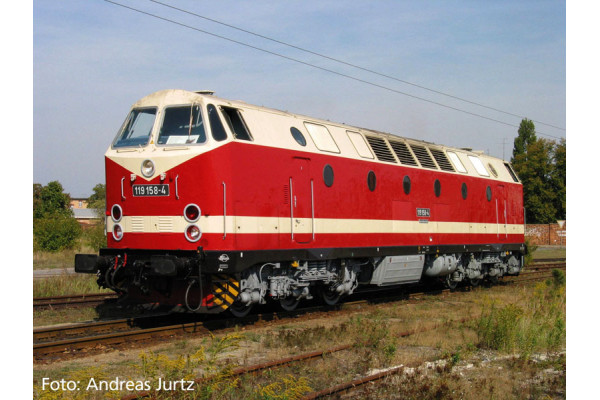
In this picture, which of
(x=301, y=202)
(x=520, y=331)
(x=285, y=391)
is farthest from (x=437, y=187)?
(x=285, y=391)

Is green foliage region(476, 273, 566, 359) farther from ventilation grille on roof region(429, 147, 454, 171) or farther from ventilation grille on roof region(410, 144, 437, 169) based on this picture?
ventilation grille on roof region(429, 147, 454, 171)

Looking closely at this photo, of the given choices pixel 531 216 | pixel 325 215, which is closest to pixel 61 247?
pixel 325 215

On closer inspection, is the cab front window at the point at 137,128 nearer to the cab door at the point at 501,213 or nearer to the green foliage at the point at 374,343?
the green foliage at the point at 374,343

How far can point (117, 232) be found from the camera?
38.2ft

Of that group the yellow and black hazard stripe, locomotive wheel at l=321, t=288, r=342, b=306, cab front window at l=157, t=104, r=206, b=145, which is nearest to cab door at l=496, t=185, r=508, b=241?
locomotive wheel at l=321, t=288, r=342, b=306

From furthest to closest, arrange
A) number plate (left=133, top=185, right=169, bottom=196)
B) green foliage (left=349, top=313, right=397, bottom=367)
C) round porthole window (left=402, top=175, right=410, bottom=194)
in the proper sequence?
1. round porthole window (left=402, top=175, right=410, bottom=194)
2. number plate (left=133, top=185, right=169, bottom=196)
3. green foliage (left=349, top=313, right=397, bottom=367)

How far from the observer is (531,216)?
6462 centimetres

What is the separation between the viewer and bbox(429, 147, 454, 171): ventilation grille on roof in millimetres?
18109

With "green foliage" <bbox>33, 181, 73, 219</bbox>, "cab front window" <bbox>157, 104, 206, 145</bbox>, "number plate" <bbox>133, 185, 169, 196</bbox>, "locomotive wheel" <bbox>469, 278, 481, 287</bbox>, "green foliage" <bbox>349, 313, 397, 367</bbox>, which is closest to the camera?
"green foliage" <bbox>349, 313, 397, 367</bbox>

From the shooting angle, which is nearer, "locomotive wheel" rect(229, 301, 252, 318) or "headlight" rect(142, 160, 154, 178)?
"headlight" rect(142, 160, 154, 178)

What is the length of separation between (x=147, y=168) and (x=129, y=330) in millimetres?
3053

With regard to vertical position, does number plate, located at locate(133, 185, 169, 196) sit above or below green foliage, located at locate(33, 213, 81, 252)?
above

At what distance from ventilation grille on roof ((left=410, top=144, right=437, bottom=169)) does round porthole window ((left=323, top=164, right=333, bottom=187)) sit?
4476mm

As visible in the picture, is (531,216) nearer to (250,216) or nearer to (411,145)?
(411,145)
